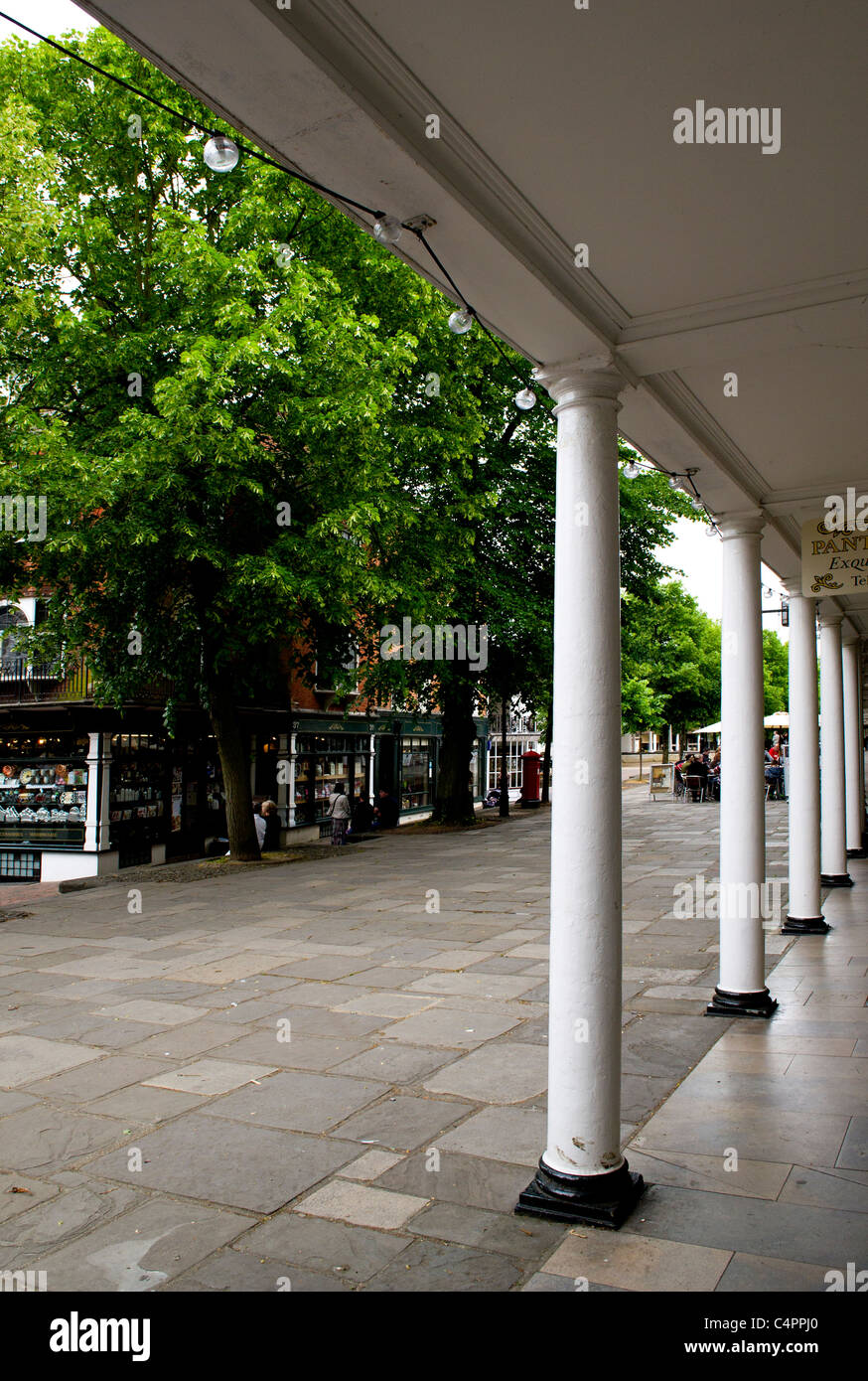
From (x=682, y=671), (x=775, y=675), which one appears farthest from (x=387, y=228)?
(x=775, y=675)

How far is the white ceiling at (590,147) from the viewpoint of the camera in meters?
2.50

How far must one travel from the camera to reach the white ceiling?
2496 millimetres

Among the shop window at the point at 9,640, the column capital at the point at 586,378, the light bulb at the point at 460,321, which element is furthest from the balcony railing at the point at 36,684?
the light bulb at the point at 460,321

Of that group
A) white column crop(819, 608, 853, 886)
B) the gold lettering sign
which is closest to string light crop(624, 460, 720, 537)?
Result: the gold lettering sign

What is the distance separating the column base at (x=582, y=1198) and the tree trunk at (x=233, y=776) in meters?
14.0

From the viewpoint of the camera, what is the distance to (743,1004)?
6.86 meters

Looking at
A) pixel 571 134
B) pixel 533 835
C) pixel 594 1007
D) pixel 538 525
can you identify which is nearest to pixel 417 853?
pixel 533 835

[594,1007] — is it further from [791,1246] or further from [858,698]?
[858,698]

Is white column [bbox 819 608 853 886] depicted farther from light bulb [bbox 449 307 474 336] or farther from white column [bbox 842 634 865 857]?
light bulb [bbox 449 307 474 336]

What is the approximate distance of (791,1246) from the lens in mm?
3568

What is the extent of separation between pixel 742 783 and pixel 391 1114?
10.7ft

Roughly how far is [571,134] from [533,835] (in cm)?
1959

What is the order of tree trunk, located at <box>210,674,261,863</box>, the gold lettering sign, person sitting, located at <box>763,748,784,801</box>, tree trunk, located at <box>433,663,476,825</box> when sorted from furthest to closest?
1. person sitting, located at <box>763,748,784,801</box>
2. tree trunk, located at <box>433,663,476,825</box>
3. tree trunk, located at <box>210,674,261,863</box>
4. the gold lettering sign

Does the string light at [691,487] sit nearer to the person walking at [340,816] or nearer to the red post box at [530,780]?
the person walking at [340,816]
